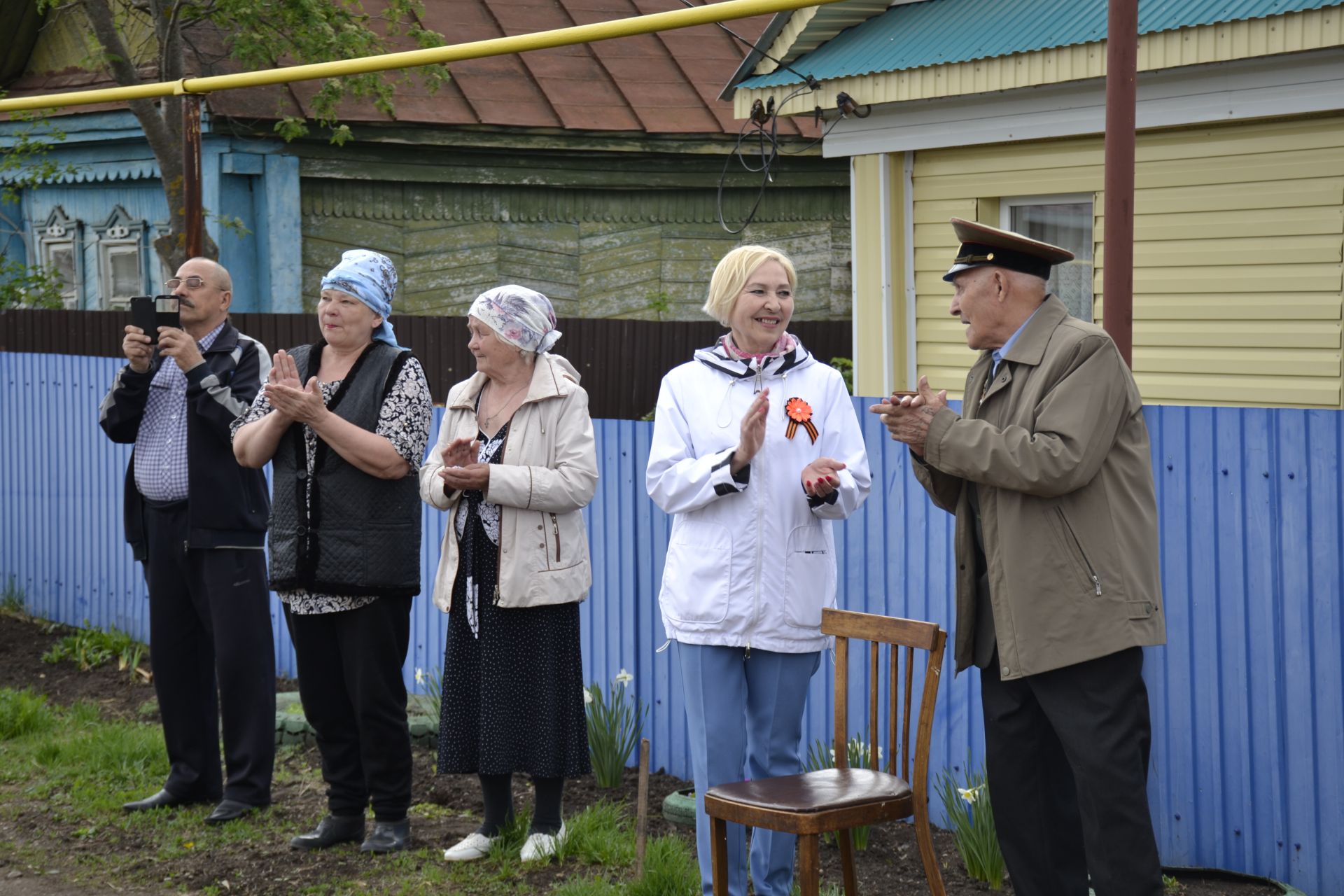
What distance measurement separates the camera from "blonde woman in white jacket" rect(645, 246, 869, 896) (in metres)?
4.36

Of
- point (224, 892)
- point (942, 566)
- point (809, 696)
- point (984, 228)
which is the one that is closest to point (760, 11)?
point (984, 228)

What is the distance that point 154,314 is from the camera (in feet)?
18.3

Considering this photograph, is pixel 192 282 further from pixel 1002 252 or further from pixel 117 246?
pixel 117 246

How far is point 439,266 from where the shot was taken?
40.1ft

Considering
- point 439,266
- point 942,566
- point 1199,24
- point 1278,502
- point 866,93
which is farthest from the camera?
point 439,266

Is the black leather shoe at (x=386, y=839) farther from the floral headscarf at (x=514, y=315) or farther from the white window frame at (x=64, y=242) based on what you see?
the white window frame at (x=64, y=242)

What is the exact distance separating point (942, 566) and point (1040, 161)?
365 cm

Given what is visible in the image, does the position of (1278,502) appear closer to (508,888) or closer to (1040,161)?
(508,888)

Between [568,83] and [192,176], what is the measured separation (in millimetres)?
5962

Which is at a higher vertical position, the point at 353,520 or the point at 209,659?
the point at 353,520

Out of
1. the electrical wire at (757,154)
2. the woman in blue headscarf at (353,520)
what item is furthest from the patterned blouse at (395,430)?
the electrical wire at (757,154)

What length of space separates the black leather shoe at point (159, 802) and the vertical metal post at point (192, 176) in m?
2.42

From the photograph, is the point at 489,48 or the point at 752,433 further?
the point at 489,48

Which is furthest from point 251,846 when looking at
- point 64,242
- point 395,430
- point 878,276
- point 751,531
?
point 64,242
